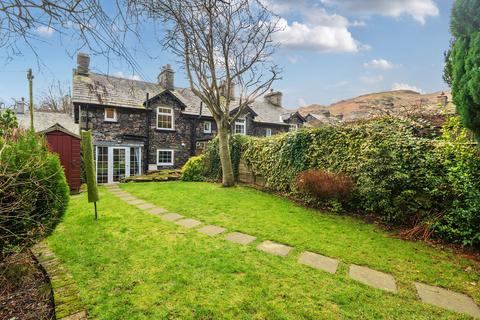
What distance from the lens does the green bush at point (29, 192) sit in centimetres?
262

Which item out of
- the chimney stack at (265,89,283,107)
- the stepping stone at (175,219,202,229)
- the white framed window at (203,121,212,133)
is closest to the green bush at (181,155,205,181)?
the white framed window at (203,121,212,133)

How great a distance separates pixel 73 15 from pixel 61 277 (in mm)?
2925

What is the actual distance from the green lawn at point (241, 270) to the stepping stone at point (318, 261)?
11 cm

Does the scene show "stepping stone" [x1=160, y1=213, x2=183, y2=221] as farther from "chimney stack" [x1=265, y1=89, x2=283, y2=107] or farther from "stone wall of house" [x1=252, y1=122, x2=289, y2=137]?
"chimney stack" [x1=265, y1=89, x2=283, y2=107]

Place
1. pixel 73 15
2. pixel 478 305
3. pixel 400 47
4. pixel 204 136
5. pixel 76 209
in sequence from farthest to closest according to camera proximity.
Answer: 1. pixel 204 136
2. pixel 76 209
3. pixel 400 47
4. pixel 478 305
5. pixel 73 15

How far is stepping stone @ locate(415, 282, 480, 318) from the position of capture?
2.31 metres

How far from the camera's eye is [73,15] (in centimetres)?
208

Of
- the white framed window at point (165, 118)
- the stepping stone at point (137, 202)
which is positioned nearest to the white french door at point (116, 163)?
the white framed window at point (165, 118)

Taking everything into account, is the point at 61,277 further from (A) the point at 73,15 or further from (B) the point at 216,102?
(B) the point at 216,102

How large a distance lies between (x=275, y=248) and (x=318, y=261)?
0.70m

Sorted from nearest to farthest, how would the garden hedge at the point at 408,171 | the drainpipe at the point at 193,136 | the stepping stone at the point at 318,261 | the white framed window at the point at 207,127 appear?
the stepping stone at the point at 318,261 → the garden hedge at the point at 408,171 → the drainpipe at the point at 193,136 → the white framed window at the point at 207,127

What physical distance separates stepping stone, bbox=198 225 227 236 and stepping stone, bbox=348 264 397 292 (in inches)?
93.6

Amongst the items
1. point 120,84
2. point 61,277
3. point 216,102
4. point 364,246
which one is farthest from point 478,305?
Answer: point 120,84

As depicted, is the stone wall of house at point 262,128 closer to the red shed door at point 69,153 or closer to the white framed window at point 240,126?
the white framed window at point 240,126
